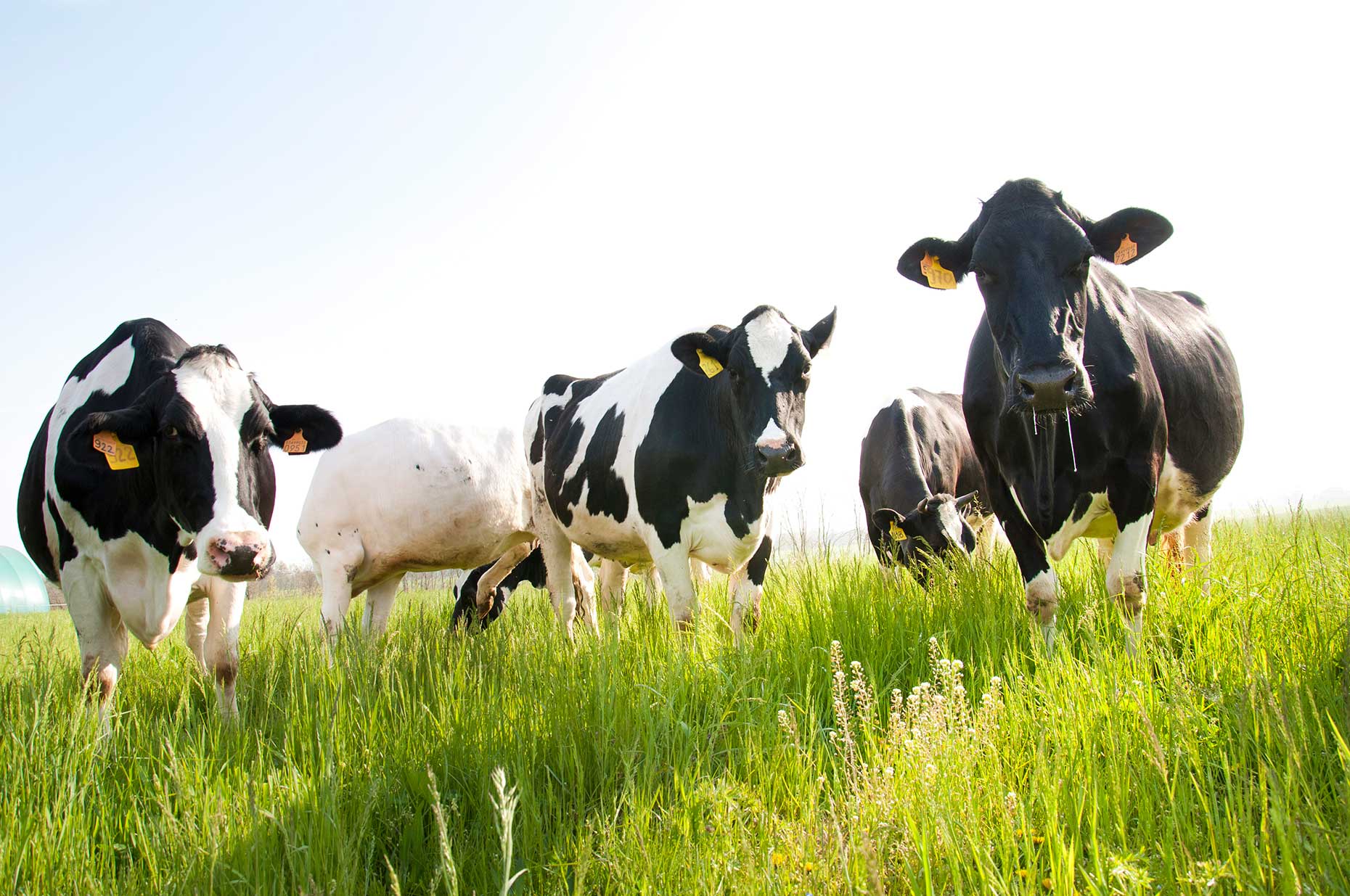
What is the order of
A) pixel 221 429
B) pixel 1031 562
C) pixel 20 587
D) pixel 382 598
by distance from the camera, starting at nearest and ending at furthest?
pixel 221 429 < pixel 1031 562 < pixel 382 598 < pixel 20 587

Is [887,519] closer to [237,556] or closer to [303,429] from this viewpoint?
[303,429]

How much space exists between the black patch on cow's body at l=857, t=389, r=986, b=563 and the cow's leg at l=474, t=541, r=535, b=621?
400 cm

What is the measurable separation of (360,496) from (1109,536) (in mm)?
6469

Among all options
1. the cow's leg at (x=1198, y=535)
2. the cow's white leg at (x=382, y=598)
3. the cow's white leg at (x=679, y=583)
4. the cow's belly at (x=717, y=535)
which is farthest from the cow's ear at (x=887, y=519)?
the cow's white leg at (x=382, y=598)

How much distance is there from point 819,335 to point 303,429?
144 inches

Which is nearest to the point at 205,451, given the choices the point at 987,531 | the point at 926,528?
the point at 926,528

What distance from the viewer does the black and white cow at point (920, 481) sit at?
8.78 metres

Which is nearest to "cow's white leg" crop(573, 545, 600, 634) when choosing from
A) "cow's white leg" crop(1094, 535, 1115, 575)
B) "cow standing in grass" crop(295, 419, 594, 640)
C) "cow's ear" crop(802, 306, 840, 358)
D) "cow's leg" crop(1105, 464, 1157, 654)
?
"cow standing in grass" crop(295, 419, 594, 640)

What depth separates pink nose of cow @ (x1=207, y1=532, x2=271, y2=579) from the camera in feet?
14.2

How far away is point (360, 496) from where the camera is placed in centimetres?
853

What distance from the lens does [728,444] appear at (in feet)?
20.8

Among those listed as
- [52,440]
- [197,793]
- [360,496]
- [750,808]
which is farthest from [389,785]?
[360,496]

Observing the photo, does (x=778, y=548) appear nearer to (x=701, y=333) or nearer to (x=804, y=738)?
(x=701, y=333)

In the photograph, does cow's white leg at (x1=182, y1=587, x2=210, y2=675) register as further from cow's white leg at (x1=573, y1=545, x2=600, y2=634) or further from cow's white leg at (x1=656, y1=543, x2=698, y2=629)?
cow's white leg at (x1=573, y1=545, x2=600, y2=634)
